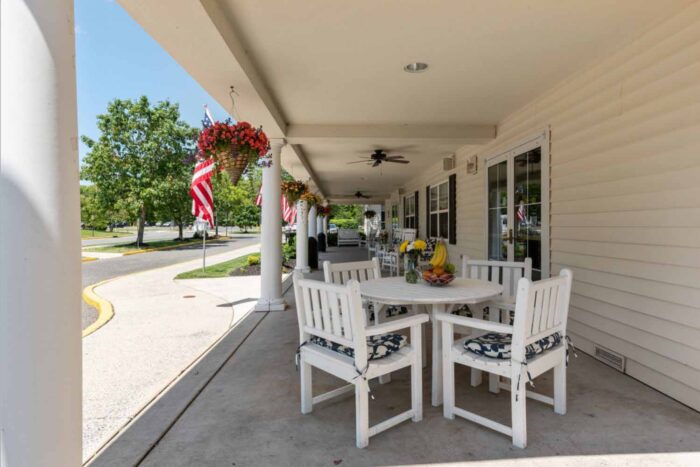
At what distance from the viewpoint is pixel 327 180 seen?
445 inches

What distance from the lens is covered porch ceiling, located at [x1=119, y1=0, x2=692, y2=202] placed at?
245 centimetres

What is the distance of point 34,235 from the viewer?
1.17 m

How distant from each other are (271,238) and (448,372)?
3534mm

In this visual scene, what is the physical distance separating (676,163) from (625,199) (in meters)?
0.49

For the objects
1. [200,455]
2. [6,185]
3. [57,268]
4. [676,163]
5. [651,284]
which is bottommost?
[200,455]

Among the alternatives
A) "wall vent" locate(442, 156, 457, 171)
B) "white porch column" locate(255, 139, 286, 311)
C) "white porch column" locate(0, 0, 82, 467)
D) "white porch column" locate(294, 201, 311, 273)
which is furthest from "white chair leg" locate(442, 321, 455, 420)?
"white porch column" locate(294, 201, 311, 273)

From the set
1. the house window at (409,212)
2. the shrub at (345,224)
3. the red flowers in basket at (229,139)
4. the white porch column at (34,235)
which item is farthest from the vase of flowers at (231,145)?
the shrub at (345,224)

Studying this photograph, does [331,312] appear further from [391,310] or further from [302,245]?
[302,245]

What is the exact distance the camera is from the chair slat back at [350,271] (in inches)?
121

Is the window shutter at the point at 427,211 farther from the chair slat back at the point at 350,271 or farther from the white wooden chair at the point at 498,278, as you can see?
the chair slat back at the point at 350,271

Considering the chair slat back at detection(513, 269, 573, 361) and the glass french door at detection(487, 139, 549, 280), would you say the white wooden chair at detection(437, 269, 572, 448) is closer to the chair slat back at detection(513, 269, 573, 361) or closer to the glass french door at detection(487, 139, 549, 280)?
the chair slat back at detection(513, 269, 573, 361)

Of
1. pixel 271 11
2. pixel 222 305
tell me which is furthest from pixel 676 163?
pixel 222 305

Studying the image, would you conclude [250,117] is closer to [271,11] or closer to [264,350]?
[271,11]

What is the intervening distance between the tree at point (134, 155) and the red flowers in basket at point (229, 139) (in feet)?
48.2
